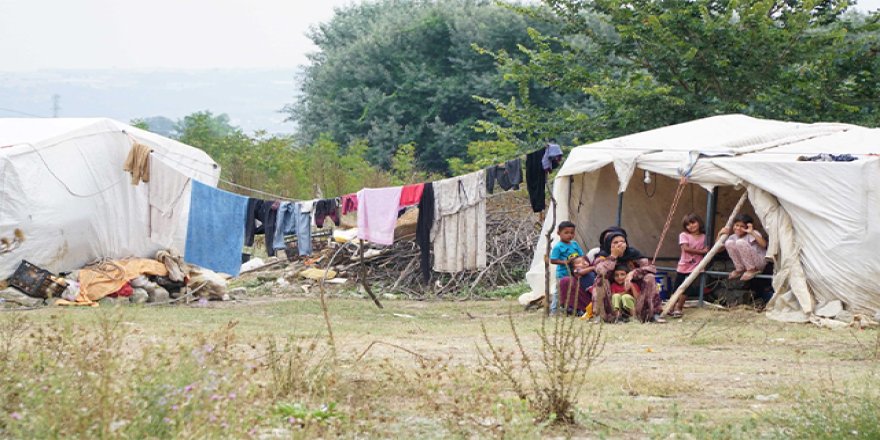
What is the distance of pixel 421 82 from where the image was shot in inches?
1506

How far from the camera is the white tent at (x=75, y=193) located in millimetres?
14383

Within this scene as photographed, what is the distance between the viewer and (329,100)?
1617 inches

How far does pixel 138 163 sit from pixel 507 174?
4.91 m

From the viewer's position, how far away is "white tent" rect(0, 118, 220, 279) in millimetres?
14383

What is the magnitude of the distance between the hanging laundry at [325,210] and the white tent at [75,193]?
170 cm

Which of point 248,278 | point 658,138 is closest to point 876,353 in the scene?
point 658,138

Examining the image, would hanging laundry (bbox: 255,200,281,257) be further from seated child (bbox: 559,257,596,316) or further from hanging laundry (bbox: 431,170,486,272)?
seated child (bbox: 559,257,596,316)

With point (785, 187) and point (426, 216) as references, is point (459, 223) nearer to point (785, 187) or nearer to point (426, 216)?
point (426, 216)

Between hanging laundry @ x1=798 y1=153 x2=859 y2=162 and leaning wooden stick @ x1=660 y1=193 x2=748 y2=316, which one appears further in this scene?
leaning wooden stick @ x1=660 y1=193 x2=748 y2=316

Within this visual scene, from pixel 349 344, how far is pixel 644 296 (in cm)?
400

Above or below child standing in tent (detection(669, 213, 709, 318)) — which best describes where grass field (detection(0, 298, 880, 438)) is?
below

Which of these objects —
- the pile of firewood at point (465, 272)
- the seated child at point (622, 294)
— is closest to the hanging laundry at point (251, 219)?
the pile of firewood at point (465, 272)

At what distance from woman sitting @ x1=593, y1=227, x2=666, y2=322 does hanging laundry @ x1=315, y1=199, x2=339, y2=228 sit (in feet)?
15.2

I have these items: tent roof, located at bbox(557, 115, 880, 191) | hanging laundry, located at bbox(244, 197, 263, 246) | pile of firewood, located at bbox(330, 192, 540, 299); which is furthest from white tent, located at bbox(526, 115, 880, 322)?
hanging laundry, located at bbox(244, 197, 263, 246)
